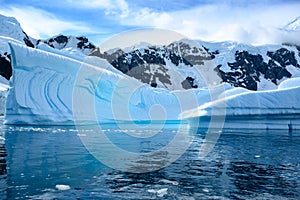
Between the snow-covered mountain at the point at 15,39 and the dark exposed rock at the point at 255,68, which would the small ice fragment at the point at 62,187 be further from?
the dark exposed rock at the point at 255,68

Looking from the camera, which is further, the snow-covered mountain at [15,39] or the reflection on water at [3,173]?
the snow-covered mountain at [15,39]

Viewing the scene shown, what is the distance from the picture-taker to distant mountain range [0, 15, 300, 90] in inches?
4257

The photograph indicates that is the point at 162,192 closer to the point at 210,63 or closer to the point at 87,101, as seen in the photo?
the point at 87,101

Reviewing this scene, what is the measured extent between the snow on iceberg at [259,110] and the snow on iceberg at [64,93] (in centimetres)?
410

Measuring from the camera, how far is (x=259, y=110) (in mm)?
24641

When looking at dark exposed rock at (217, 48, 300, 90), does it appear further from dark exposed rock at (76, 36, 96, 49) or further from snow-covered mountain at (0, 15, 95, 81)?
snow-covered mountain at (0, 15, 95, 81)

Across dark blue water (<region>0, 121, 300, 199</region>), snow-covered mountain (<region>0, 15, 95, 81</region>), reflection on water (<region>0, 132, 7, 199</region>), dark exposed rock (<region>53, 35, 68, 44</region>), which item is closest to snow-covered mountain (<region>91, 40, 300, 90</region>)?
snow-covered mountain (<region>0, 15, 95, 81</region>)

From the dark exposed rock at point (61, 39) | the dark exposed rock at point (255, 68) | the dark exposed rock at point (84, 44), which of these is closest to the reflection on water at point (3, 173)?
the dark exposed rock at point (84, 44)

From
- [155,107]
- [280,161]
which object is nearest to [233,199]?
[280,161]

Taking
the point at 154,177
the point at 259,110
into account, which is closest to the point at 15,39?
the point at 259,110

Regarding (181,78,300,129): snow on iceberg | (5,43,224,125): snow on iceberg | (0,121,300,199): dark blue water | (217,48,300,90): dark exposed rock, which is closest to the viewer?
(0,121,300,199): dark blue water

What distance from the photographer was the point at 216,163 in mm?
11141

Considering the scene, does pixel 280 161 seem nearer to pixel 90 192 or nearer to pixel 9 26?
pixel 90 192

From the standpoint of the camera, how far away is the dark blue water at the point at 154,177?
7309mm
